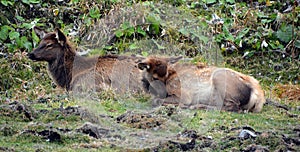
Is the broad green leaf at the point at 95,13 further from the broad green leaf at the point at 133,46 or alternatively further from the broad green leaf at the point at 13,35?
the broad green leaf at the point at 13,35

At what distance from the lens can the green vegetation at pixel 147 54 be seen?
7918 mm

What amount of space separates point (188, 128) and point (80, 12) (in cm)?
669

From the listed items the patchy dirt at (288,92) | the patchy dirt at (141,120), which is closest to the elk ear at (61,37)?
the patchy dirt at (141,120)

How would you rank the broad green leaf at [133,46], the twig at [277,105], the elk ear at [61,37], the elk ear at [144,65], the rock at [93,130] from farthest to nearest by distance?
1. the broad green leaf at [133,46]
2. the elk ear at [61,37]
3. the twig at [277,105]
4. the elk ear at [144,65]
5. the rock at [93,130]

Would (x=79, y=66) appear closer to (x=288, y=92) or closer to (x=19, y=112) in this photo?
(x=19, y=112)

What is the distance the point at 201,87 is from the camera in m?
10.5

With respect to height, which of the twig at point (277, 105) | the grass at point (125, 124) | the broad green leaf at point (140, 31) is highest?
the broad green leaf at point (140, 31)

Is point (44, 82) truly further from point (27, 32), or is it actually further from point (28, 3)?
point (28, 3)

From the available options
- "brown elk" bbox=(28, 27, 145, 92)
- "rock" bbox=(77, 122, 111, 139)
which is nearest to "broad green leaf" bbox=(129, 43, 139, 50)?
"brown elk" bbox=(28, 27, 145, 92)

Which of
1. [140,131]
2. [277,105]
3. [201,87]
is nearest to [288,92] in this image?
[277,105]

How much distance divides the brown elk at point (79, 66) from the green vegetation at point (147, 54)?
0.40m

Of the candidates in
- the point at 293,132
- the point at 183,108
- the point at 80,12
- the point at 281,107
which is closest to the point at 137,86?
the point at 183,108

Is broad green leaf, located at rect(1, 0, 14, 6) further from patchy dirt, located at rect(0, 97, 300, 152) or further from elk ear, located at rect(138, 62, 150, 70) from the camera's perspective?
elk ear, located at rect(138, 62, 150, 70)

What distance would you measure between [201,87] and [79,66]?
7.80 ft
